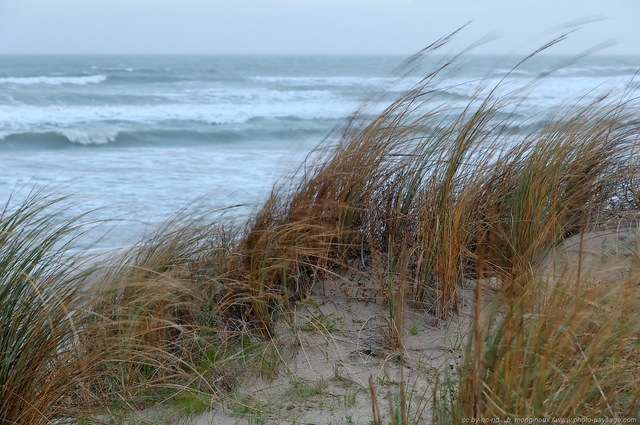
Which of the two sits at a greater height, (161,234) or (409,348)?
(161,234)

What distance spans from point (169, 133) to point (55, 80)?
46.1ft

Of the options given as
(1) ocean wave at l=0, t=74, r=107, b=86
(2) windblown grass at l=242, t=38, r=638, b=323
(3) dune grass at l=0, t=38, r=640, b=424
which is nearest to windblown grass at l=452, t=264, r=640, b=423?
(3) dune grass at l=0, t=38, r=640, b=424

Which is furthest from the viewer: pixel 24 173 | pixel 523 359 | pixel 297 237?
pixel 24 173

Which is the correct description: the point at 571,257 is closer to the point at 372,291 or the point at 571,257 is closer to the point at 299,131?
the point at 372,291

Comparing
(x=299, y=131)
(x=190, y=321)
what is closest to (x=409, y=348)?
(x=190, y=321)

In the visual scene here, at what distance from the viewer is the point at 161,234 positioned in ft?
8.87

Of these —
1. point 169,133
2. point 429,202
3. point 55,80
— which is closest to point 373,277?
point 429,202

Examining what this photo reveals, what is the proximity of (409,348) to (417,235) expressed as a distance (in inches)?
19.9

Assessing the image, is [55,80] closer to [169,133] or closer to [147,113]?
[147,113]

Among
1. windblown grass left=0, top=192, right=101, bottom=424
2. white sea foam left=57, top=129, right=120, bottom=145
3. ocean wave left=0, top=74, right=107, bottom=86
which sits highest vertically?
ocean wave left=0, top=74, right=107, bottom=86

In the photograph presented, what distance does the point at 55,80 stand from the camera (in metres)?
26.4

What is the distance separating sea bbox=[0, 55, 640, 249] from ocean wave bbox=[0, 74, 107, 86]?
0.14 ft

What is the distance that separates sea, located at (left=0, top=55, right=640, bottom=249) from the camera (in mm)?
4484

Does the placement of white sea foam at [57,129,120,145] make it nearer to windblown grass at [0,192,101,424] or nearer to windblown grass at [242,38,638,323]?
windblown grass at [242,38,638,323]
